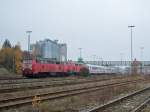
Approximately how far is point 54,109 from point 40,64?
35184 mm

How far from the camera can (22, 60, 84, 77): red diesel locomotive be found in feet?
160

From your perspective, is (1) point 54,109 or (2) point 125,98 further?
(2) point 125,98

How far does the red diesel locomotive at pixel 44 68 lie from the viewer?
160 feet

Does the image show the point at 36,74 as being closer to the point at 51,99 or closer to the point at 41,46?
the point at 51,99

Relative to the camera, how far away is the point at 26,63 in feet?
163

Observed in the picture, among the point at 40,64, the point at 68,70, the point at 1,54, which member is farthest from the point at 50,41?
the point at 40,64

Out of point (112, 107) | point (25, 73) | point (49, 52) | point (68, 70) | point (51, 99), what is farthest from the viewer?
point (49, 52)

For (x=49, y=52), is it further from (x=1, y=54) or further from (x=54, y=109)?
(x=54, y=109)

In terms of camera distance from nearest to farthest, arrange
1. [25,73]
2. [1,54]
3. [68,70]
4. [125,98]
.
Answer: [125,98], [25,73], [68,70], [1,54]

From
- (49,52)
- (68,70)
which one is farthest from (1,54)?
(68,70)

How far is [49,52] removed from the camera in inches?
4914

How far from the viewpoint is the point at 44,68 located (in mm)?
51812

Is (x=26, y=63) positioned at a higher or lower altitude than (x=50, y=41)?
lower

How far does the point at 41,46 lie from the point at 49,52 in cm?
914
